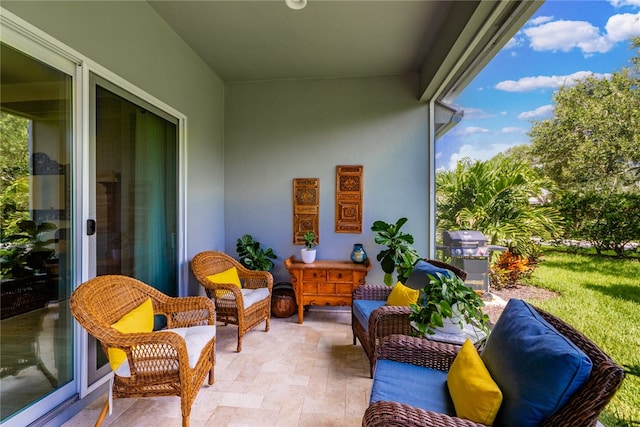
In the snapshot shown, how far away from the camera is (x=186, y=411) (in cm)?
159

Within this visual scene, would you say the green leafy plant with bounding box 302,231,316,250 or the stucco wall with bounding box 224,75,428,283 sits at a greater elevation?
the stucco wall with bounding box 224,75,428,283

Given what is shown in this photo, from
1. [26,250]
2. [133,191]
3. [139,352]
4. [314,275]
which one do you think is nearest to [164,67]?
[133,191]

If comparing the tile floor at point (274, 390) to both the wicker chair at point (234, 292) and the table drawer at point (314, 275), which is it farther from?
the table drawer at point (314, 275)

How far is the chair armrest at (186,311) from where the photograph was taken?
2.08 m

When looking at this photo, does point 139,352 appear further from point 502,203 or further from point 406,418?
point 502,203

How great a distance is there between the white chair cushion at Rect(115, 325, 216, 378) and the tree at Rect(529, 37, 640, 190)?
7.64ft

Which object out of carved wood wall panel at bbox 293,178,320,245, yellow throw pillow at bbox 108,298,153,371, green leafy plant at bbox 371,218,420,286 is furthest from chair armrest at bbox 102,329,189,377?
carved wood wall panel at bbox 293,178,320,245

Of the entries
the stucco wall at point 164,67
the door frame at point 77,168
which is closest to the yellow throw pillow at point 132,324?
the door frame at point 77,168

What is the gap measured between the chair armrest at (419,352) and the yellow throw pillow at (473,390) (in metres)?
0.20

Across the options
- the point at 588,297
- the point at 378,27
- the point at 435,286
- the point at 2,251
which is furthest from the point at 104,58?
the point at 588,297

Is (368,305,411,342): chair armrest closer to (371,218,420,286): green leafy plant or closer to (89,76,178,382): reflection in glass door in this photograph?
(371,218,420,286): green leafy plant

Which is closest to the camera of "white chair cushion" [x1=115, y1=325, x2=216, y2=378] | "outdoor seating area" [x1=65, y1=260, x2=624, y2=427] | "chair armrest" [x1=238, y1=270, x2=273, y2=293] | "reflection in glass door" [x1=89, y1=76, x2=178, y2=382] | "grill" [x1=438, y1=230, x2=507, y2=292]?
"outdoor seating area" [x1=65, y1=260, x2=624, y2=427]

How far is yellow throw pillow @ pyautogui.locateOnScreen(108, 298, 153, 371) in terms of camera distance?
1.63 metres

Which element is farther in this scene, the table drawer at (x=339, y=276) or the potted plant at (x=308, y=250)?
the potted plant at (x=308, y=250)
